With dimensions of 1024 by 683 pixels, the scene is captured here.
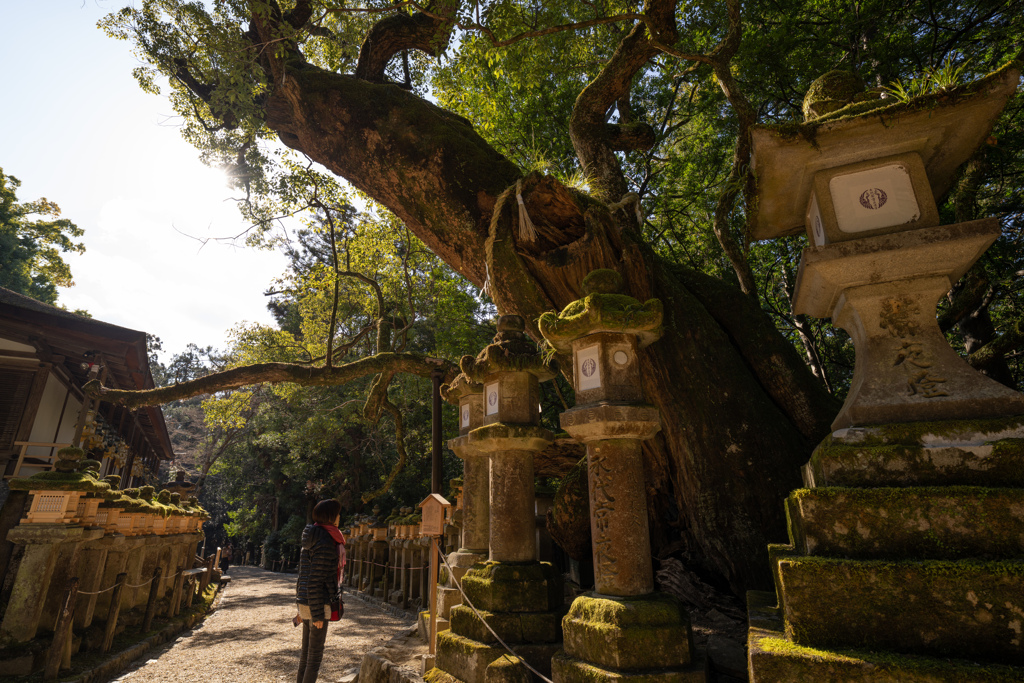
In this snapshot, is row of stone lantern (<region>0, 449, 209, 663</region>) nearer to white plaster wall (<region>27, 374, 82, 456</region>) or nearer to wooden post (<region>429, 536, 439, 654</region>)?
wooden post (<region>429, 536, 439, 654</region>)

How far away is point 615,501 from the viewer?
307cm

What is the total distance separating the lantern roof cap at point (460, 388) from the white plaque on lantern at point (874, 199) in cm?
330

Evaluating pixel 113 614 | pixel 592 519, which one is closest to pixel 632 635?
pixel 592 519

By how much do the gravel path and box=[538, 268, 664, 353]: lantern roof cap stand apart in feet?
15.7

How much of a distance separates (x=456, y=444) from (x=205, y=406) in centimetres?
924

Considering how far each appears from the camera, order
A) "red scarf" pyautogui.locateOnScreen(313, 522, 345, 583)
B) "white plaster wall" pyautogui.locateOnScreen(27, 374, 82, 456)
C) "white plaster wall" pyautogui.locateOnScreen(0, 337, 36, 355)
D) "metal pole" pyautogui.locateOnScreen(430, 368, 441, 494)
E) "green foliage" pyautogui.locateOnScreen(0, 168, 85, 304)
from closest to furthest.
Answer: "red scarf" pyautogui.locateOnScreen(313, 522, 345, 583) < "metal pole" pyautogui.locateOnScreen(430, 368, 441, 494) < "white plaster wall" pyautogui.locateOnScreen(0, 337, 36, 355) < "white plaster wall" pyautogui.locateOnScreen(27, 374, 82, 456) < "green foliage" pyautogui.locateOnScreen(0, 168, 85, 304)

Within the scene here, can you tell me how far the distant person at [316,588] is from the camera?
3775 mm

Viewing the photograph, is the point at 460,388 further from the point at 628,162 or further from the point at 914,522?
the point at 628,162

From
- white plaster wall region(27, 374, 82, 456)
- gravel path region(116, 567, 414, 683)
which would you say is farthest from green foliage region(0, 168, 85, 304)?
gravel path region(116, 567, 414, 683)

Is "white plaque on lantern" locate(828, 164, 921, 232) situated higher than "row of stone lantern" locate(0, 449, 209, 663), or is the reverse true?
"white plaque on lantern" locate(828, 164, 921, 232)

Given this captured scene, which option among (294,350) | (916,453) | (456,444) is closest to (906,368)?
(916,453)

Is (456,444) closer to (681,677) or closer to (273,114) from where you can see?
(681,677)

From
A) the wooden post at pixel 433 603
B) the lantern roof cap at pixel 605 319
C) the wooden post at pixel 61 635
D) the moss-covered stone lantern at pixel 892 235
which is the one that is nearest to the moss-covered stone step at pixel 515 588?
the wooden post at pixel 433 603

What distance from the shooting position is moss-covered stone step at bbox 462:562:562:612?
3572mm
